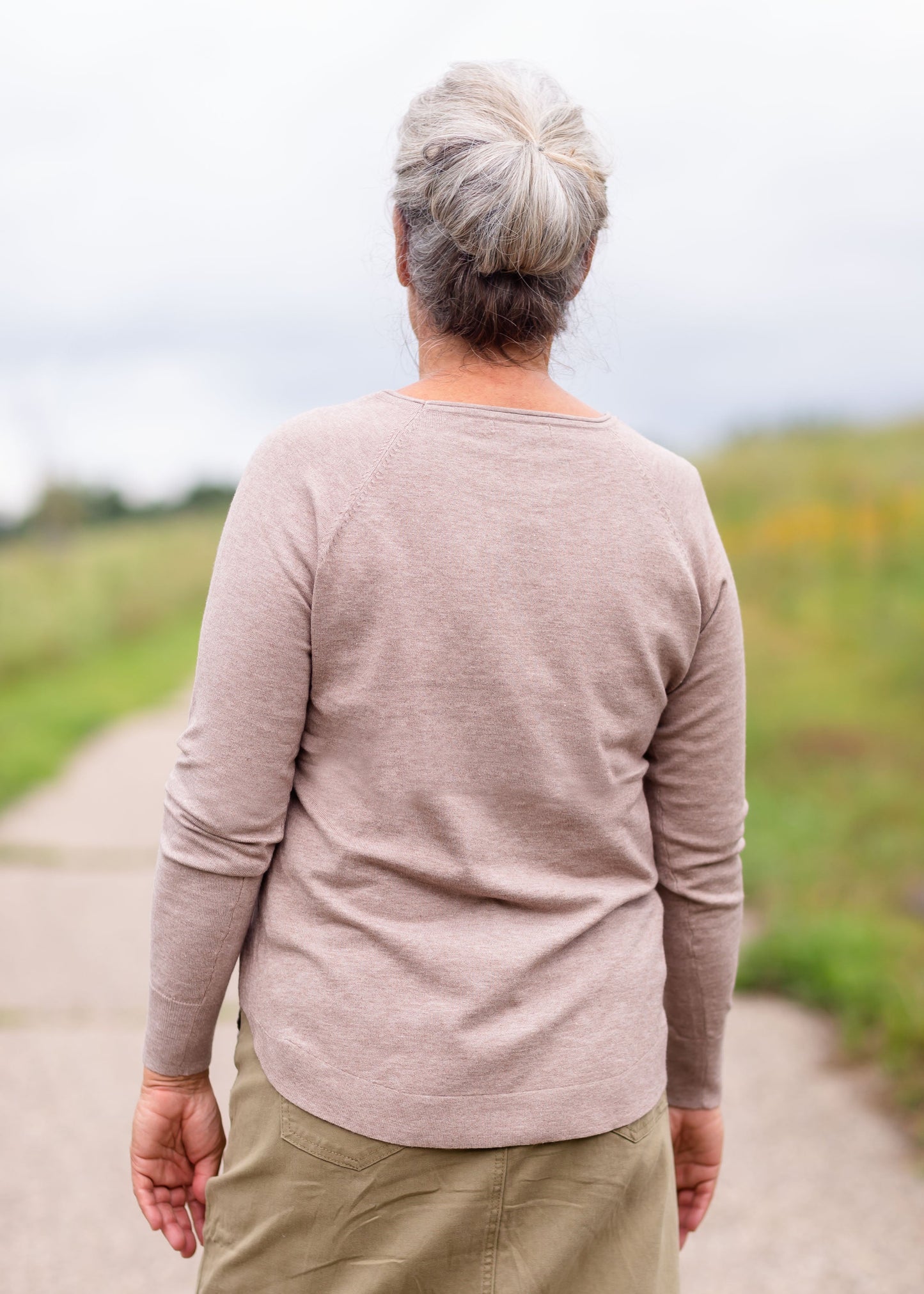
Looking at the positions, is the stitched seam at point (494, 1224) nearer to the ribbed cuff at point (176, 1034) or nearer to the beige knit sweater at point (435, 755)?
the beige knit sweater at point (435, 755)

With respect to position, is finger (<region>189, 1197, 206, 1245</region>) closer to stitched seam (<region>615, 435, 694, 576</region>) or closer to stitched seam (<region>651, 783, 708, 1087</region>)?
stitched seam (<region>651, 783, 708, 1087</region>)

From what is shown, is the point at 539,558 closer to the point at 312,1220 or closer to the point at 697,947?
the point at 697,947

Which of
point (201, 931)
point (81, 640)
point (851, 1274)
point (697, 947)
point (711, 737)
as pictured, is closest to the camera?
point (201, 931)

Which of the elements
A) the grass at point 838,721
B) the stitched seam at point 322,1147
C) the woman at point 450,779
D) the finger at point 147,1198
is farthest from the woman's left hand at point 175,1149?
the grass at point 838,721

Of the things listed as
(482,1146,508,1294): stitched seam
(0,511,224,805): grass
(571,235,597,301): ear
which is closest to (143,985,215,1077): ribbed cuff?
(482,1146,508,1294): stitched seam

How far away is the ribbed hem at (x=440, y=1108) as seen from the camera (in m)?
1.24

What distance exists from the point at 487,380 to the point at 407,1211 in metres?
0.92

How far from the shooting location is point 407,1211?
1.28m

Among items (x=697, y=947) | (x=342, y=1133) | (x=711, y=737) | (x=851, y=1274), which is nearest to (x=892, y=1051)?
(x=851, y=1274)

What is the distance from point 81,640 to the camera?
12.5m

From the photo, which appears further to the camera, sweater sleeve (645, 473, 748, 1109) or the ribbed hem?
sweater sleeve (645, 473, 748, 1109)

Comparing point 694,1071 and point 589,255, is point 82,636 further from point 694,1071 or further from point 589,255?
point 589,255

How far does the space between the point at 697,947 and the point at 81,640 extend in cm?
1176

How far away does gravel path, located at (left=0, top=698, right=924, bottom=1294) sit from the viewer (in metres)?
2.60
